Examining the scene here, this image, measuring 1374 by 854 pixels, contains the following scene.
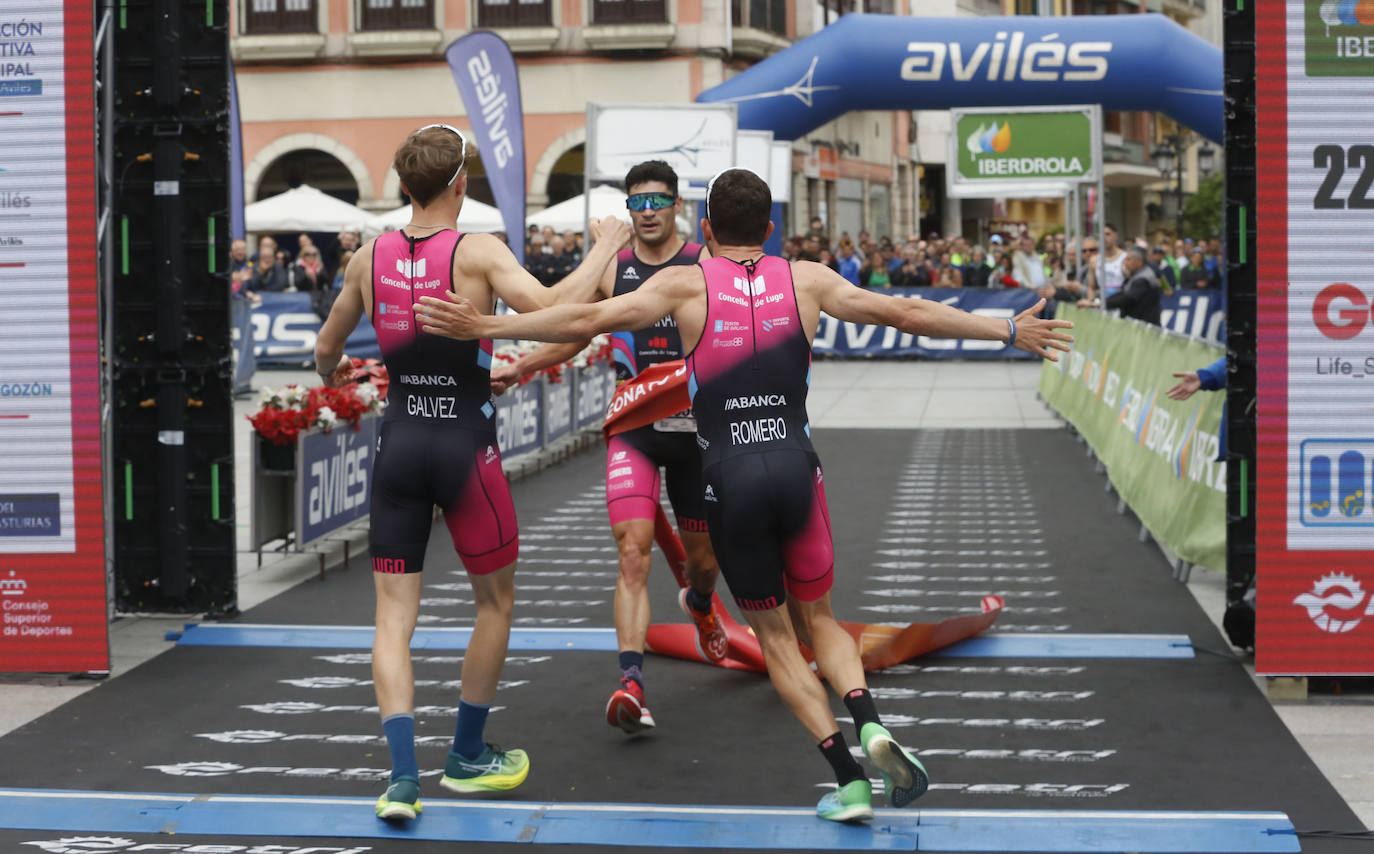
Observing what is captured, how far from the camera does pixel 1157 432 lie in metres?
11.3

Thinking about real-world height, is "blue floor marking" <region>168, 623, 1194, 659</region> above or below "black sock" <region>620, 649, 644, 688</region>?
below

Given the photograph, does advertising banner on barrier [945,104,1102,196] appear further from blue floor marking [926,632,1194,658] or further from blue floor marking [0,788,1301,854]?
blue floor marking [0,788,1301,854]

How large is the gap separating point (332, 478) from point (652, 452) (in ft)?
13.9

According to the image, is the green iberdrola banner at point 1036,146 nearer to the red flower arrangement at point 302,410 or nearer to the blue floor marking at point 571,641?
the red flower arrangement at point 302,410

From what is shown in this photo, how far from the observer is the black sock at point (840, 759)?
16.9 ft

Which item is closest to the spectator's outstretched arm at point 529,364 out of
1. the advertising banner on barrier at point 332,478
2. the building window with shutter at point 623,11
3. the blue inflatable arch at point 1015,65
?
the advertising banner on barrier at point 332,478

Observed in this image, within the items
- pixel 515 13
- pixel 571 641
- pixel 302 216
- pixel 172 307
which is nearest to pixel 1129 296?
pixel 571 641

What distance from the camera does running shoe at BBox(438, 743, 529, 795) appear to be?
5.63 metres

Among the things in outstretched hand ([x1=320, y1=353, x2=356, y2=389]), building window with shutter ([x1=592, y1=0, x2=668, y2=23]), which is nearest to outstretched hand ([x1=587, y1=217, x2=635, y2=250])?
outstretched hand ([x1=320, y1=353, x2=356, y2=389])

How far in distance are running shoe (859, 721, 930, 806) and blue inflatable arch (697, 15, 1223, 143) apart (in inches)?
667

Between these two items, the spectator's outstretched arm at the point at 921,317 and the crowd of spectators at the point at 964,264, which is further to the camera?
the crowd of spectators at the point at 964,264

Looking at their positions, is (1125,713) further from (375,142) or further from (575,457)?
(375,142)

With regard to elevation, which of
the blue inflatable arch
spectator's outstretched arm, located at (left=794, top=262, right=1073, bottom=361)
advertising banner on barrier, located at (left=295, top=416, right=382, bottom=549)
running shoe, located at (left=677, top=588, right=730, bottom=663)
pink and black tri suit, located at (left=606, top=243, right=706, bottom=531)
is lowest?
running shoe, located at (left=677, top=588, right=730, bottom=663)

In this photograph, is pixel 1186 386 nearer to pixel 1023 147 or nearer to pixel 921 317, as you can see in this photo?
pixel 921 317
